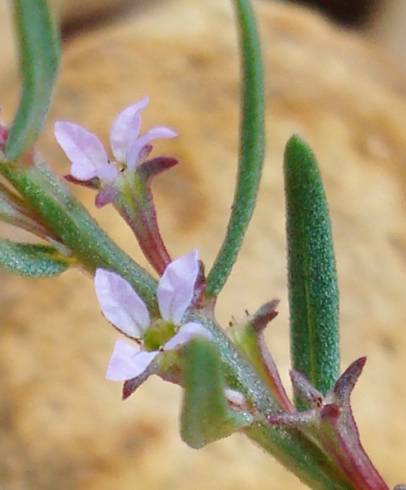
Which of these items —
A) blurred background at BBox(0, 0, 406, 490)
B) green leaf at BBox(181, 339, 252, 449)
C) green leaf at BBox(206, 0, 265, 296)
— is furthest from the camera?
blurred background at BBox(0, 0, 406, 490)

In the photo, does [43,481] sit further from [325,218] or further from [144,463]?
[325,218]

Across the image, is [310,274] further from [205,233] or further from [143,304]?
[205,233]

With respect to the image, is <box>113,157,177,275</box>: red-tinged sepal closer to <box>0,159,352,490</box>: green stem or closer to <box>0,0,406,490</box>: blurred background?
<box>0,159,352,490</box>: green stem

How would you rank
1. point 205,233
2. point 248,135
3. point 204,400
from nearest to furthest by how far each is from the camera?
point 204,400 < point 248,135 < point 205,233

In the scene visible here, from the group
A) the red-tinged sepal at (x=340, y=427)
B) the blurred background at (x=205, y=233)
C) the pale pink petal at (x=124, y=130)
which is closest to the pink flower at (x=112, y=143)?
the pale pink petal at (x=124, y=130)

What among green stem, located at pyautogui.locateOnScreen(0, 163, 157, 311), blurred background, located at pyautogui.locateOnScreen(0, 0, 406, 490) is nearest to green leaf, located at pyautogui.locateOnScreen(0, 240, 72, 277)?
green stem, located at pyautogui.locateOnScreen(0, 163, 157, 311)

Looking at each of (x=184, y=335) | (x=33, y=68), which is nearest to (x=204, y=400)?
(x=184, y=335)
